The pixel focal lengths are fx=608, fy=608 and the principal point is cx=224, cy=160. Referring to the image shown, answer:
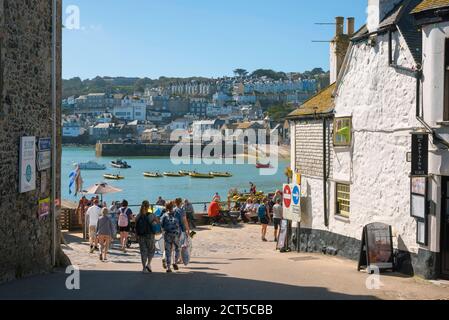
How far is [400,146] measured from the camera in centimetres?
1274

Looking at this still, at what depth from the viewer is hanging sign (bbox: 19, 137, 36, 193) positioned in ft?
36.9

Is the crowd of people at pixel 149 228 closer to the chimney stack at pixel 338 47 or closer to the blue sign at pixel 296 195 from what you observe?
the blue sign at pixel 296 195

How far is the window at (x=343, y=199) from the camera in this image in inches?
625

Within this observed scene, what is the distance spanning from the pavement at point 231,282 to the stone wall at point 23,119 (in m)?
0.52

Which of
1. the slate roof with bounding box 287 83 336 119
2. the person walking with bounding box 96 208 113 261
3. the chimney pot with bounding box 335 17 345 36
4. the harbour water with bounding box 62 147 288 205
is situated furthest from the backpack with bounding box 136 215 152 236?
the harbour water with bounding box 62 147 288 205

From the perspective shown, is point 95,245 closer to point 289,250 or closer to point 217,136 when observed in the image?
point 289,250

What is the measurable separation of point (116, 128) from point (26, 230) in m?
185

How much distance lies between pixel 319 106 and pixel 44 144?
28.4ft

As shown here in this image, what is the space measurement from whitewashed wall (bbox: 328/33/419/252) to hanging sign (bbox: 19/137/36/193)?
7.44 metres

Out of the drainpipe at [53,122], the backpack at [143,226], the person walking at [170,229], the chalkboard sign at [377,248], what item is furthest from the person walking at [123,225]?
the chalkboard sign at [377,248]

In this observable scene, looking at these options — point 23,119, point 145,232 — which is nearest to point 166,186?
point 145,232

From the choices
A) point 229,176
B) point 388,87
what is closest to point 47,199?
point 388,87

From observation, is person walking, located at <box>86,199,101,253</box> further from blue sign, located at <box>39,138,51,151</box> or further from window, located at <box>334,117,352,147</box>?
window, located at <box>334,117,352,147</box>

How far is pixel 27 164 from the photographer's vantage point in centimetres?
1161
